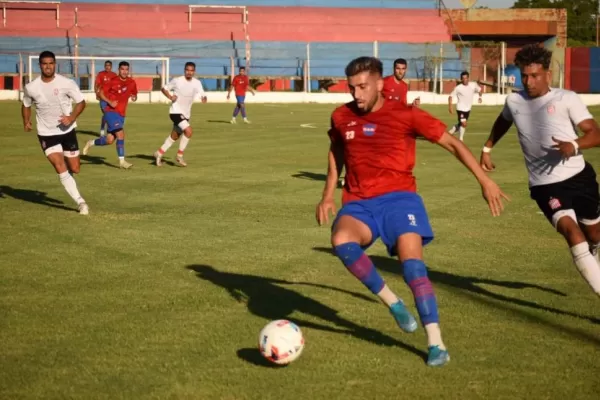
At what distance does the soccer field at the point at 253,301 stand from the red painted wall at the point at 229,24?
45997mm

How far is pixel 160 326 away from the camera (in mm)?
7414

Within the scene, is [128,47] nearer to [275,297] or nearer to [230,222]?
[230,222]

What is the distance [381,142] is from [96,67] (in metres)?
51.4

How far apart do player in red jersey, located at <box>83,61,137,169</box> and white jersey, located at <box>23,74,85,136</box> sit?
20.2ft

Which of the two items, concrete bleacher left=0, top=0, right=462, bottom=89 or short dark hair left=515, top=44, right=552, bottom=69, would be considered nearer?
short dark hair left=515, top=44, right=552, bottom=69

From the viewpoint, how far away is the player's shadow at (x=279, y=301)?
23.6 ft

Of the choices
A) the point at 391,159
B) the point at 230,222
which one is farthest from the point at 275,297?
the point at 230,222

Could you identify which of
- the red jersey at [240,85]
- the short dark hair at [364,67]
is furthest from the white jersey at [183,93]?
the red jersey at [240,85]

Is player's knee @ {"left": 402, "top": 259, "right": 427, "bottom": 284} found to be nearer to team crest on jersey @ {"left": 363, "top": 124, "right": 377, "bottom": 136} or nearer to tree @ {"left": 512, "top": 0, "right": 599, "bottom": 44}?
team crest on jersey @ {"left": 363, "top": 124, "right": 377, "bottom": 136}

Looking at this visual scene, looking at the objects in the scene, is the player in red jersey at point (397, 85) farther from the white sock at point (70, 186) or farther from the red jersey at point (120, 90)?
the white sock at point (70, 186)

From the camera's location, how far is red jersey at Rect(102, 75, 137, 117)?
2195 cm

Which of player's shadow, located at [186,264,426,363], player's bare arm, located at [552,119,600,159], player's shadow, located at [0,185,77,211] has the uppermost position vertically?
player's bare arm, located at [552,119,600,159]

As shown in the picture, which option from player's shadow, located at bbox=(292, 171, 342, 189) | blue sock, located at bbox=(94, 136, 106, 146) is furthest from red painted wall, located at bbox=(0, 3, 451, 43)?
player's shadow, located at bbox=(292, 171, 342, 189)

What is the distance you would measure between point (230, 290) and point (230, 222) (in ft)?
14.4
